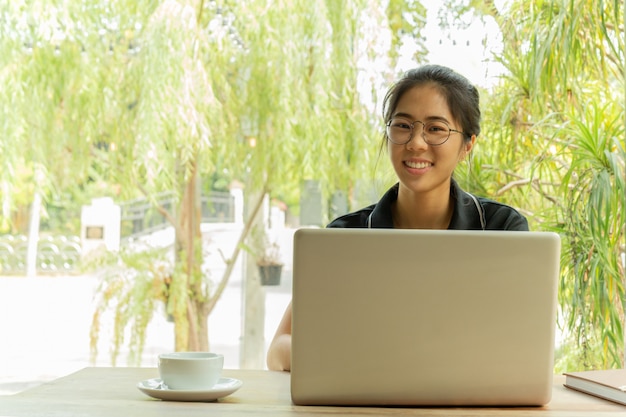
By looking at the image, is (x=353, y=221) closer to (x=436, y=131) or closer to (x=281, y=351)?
(x=436, y=131)

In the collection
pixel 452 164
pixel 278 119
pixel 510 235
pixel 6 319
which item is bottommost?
pixel 6 319

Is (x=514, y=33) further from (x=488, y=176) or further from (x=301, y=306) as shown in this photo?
(x=301, y=306)

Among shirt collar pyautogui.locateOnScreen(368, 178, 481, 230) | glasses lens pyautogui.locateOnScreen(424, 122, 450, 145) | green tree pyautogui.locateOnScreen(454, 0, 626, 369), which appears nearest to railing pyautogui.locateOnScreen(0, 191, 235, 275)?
green tree pyautogui.locateOnScreen(454, 0, 626, 369)

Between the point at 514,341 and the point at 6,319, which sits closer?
the point at 514,341

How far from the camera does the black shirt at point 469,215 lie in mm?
1827

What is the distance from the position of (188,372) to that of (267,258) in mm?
2468

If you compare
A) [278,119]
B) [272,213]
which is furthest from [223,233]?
[278,119]

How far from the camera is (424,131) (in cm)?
181

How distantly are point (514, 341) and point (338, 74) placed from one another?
8.46 feet

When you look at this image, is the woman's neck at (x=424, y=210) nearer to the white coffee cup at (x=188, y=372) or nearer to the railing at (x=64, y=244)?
the white coffee cup at (x=188, y=372)

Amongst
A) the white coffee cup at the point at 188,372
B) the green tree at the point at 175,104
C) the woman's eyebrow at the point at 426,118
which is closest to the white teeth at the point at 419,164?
the woman's eyebrow at the point at 426,118

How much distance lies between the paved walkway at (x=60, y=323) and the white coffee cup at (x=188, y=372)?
7.88 ft

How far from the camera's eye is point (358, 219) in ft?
6.44

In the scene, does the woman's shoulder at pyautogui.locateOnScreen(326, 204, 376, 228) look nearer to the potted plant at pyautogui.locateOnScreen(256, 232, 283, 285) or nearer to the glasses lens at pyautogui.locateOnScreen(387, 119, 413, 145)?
the glasses lens at pyautogui.locateOnScreen(387, 119, 413, 145)
